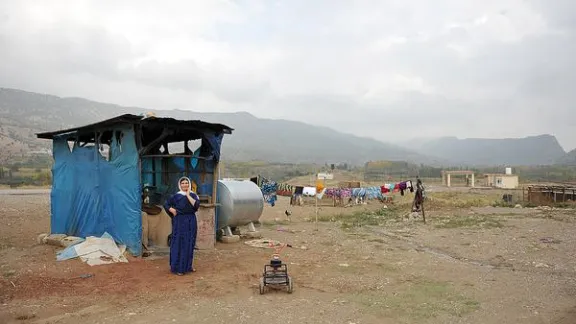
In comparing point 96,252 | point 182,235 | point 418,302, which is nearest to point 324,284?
point 418,302

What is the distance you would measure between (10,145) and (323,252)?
383ft

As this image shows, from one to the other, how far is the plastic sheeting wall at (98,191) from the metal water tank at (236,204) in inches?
134

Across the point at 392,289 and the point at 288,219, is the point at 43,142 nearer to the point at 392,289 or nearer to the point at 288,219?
the point at 288,219

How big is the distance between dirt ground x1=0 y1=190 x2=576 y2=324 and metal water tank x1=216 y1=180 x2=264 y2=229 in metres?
1.21

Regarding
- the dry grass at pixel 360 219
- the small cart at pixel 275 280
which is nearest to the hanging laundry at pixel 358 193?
the dry grass at pixel 360 219

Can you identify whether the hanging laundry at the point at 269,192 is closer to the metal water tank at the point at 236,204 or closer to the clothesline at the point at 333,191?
the clothesline at the point at 333,191

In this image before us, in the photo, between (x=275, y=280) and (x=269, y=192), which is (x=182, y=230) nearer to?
(x=275, y=280)

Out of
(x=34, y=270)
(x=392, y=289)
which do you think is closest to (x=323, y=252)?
(x=392, y=289)

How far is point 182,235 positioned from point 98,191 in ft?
14.5

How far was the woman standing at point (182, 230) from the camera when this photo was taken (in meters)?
10.2

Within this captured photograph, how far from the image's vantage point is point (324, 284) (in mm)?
9320

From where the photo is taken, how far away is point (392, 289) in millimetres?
8984

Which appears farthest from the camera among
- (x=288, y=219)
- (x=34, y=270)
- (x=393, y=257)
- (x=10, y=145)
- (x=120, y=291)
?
(x=10, y=145)

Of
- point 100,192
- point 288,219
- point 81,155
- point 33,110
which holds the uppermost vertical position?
point 33,110
